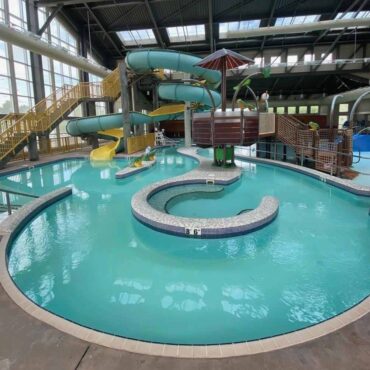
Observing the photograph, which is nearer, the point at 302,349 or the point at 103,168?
the point at 302,349

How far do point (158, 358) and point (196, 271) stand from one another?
5.27 ft

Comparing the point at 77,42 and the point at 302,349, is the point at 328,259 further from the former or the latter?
the point at 77,42

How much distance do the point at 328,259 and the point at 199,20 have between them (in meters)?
16.7

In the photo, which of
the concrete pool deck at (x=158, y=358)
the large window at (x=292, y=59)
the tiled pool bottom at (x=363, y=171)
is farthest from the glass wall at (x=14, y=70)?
the large window at (x=292, y=59)

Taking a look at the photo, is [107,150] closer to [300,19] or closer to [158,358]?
[158,358]

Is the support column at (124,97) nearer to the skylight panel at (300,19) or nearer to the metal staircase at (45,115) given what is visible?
the metal staircase at (45,115)

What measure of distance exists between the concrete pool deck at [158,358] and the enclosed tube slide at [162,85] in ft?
33.6

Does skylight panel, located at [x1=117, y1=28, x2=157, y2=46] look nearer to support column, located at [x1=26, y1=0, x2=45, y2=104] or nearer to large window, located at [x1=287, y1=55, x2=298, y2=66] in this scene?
support column, located at [x1=26, y1=0, x2=45, y2=104]

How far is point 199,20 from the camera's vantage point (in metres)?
16.5

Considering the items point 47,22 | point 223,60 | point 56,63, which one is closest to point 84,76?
point 56,63

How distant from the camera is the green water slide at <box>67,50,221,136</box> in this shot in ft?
34.8

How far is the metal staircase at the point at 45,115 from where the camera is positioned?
32.5ft

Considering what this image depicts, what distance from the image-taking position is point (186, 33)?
61.2 feet

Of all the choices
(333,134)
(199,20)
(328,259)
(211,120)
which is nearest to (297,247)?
(328,259)
